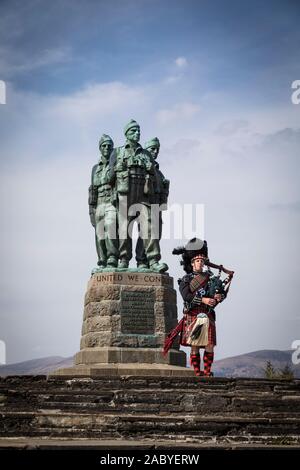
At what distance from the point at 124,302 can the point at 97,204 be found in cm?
311

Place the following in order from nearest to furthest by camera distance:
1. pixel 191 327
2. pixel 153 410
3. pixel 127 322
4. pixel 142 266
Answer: pixel 153 410
pixel 191 327
pixel 127 322
pixel 142 266

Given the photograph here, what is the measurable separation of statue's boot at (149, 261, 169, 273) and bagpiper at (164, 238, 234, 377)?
118 inches

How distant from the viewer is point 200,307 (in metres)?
18.8

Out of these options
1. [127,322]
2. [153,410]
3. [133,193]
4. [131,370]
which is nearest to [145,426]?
[153,410]

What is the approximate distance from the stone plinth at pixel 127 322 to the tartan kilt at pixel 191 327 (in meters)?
2.30

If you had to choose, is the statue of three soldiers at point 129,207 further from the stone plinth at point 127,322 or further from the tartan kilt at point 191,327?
the tartan kilt at point 191,327

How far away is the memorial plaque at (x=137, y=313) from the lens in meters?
21.8

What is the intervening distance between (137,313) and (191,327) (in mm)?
3533

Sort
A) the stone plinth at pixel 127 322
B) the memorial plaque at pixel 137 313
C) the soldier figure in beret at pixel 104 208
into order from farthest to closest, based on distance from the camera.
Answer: the soldier figure in beret at pixel 104 208 → the memorial plaque at pixel 137 313 → the stone plinth at pixel 127 322

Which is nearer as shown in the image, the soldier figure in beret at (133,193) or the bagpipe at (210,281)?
the bagpipe at (210,281)

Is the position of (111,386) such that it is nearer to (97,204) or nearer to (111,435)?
(111,435)

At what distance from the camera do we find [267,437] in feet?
49.0

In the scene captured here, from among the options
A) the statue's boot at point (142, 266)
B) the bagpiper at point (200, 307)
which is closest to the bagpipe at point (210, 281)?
the bagpiper at point (200, 307)

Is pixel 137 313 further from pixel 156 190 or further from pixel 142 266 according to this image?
pixel 156 190
